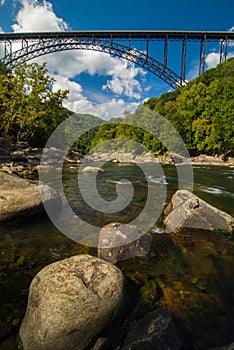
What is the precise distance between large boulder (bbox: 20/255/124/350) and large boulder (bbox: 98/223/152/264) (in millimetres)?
909

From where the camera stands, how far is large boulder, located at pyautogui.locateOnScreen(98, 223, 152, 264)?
11.4 ft

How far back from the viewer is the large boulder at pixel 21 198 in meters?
4.61

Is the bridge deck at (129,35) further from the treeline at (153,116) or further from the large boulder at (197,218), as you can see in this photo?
the large boulder at (197,218)

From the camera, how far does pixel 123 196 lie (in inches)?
314

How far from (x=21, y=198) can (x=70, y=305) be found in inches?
130

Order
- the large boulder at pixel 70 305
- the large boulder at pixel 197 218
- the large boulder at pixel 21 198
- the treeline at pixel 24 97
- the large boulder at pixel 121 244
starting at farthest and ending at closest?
the treeline at pixel 24 97 < the large boulder at pixel 197 218 < the large boulder at pixel 21 198 < the large boulder at pixel 121 244 < the large boulder at pixel 70 305

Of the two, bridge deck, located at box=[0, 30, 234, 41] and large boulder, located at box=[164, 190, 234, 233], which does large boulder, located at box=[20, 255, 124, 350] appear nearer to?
large boulder, located at box=[164, 190, 234, 233]

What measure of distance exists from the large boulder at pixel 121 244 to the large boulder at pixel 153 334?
1.25 m

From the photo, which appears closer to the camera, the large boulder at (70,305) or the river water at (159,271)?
the large boulder at (70,305)

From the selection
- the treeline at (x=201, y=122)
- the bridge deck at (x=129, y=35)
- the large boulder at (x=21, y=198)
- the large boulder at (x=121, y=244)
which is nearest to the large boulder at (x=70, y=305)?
the large boulder at (x=121, y=244)

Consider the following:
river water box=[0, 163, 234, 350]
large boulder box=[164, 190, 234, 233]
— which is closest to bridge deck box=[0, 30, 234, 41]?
large boulder box=[164, 190, 234, 233]

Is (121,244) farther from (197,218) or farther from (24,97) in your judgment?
(24,97)

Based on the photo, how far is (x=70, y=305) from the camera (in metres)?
2.06

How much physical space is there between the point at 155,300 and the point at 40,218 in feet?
10.9
